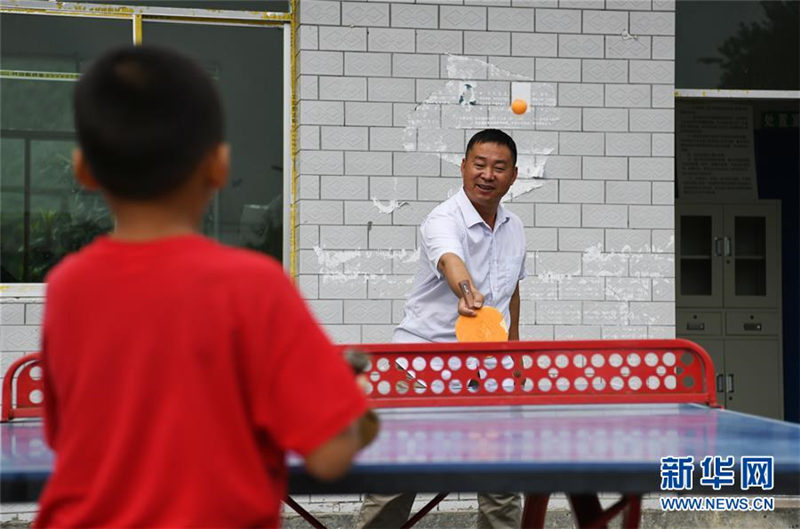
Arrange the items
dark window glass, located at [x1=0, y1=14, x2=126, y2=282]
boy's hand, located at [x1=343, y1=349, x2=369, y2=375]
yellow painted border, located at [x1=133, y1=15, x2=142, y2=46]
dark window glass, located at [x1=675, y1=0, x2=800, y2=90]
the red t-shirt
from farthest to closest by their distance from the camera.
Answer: dark window glass, located at [x1=675, y1=0, x2=800, y2=90] < yellow painted border, located at [x1=133, y1=15, x2=142, y2=46] < dark window glass, located at [x1=0, y1=14, x2=126, y2=282] < boy's hand, located at [x1=343, y1=349, x2=369, y2=375] < the red t-shirt

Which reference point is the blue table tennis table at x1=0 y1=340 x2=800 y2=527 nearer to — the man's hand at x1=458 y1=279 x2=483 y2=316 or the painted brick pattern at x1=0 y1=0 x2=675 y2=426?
the man's hand at x1=458 y1=279 x2=483 y2=316

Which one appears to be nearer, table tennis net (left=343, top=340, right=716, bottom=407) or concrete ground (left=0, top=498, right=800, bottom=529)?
table tennis net (left=343, top=340, right=716, bottom=407)

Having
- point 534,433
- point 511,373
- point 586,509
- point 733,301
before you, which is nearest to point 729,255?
point 733,301

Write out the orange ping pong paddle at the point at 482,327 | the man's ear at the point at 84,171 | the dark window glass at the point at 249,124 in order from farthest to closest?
1. the dark window glass at the point at 249,124
2. the orange ping pong paddle at the point at 482,327
3. the man's ear at the point at 84,171

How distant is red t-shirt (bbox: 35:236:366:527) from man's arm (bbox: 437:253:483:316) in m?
2.40

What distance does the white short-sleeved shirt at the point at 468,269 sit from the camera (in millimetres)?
4941

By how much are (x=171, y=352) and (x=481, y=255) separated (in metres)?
3.39

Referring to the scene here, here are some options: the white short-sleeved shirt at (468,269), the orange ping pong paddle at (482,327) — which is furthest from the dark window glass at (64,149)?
the orange ping pong paddle at (482,327)

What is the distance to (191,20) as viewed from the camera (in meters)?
6.84

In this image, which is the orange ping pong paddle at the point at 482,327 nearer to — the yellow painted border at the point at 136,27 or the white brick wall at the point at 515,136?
the white brick wall at the point at 515,136

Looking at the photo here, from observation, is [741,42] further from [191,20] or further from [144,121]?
[144,121]

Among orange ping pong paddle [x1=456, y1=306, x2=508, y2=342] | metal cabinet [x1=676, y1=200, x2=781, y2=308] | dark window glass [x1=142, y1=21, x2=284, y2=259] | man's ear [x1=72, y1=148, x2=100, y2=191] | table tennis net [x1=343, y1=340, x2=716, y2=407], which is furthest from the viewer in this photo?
metal cabinet [x1=676, y1=200, x2=781, y2=308]

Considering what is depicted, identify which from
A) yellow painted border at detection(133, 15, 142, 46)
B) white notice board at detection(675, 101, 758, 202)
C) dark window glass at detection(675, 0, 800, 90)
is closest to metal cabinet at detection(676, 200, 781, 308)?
white notice board at detection(675, 101, 758, 202)

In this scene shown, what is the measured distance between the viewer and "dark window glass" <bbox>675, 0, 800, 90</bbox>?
8.04 metres
